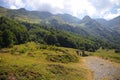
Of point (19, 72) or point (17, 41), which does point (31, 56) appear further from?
point (17, 41)

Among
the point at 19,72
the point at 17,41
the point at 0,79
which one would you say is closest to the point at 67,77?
the point at 19,72

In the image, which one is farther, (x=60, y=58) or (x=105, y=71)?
(x=60, y=58)

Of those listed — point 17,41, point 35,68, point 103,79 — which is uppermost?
point 17,41

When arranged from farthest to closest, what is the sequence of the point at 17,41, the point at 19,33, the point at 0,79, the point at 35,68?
1. the point at 19,33
2. the point at 17,41
3. the point at 35,68
4. the point at 0,79

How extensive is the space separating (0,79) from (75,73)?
84.4ft

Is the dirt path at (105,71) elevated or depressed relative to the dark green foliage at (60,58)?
depressed

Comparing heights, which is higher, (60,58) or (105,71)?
(60,58)

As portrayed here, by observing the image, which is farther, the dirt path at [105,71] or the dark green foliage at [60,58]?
the dark green foliage at [60,58]

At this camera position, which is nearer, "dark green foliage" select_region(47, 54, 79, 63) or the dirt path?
the dirt path

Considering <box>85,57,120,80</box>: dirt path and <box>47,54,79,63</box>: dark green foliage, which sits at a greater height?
<box>47,54,79,63</box>: dark green foliage

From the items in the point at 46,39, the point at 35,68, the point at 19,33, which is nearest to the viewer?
the point at 35,68

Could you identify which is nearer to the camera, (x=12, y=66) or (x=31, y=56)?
(x=12, y=66)

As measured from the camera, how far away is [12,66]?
55.4 meters

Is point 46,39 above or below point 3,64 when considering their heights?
above
